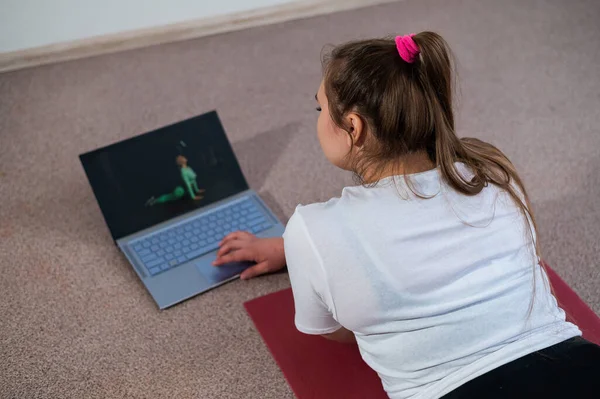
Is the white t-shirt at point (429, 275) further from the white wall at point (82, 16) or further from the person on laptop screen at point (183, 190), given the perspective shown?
the white wall at point (82, 16)

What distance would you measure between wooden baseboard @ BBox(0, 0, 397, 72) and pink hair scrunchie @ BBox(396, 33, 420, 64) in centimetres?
141

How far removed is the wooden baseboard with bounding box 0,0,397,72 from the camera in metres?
2.07

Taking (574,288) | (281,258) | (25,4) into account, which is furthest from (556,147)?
(25,4)

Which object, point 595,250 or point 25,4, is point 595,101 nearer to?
point 595,250

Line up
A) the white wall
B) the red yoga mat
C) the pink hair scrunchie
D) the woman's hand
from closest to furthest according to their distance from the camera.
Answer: the pink hair scrunchie
the red yoga mat
the woman's hand
the white wall

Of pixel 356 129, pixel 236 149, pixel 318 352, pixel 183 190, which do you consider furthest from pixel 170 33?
pixel 356 129

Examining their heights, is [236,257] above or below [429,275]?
below

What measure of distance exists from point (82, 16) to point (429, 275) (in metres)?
1.51

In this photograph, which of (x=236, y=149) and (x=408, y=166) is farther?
(x=236, y=149)

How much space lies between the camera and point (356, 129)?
0.94 metres

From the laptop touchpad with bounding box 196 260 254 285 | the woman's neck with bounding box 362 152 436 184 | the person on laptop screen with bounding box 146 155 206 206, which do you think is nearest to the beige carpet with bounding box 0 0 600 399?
the laptop touchpad with bounding box 196 260 254 285

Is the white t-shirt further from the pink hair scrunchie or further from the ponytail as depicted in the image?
the pink hair scrunchie

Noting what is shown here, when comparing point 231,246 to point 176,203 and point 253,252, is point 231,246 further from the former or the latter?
point 176,203

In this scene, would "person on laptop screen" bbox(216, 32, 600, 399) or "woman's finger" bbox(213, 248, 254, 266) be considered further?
"woman's finger" bbox(213, 248, 254, 266)
